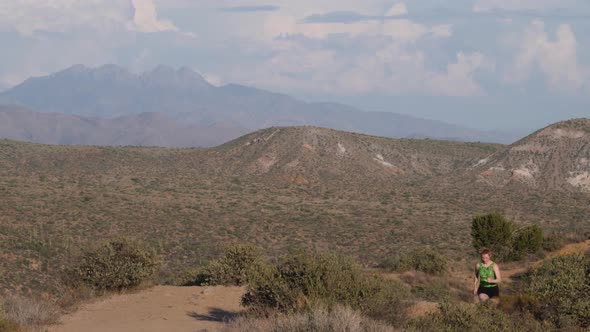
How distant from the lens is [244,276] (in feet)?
60.1

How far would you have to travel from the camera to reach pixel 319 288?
38.6ft

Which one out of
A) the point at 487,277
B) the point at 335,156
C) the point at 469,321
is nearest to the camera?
the point at 469,321

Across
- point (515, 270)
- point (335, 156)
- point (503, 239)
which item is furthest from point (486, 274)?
point (335, 156)

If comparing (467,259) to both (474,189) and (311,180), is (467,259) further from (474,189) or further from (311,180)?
(311,180)

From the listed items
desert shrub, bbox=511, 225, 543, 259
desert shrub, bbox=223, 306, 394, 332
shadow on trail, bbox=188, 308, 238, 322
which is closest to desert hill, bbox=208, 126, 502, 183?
desert shrub, bbox=511, 225, 543, 259

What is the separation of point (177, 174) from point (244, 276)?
163 feet

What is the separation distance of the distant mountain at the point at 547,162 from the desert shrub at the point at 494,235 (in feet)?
129

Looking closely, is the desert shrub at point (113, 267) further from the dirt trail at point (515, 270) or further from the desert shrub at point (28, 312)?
the dirt trail at point (515, 270)

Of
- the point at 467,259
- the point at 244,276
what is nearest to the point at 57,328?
the point at 244,276

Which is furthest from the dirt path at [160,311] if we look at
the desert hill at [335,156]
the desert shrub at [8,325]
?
the desert hill at [335,156]

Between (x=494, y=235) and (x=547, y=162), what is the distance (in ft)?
151

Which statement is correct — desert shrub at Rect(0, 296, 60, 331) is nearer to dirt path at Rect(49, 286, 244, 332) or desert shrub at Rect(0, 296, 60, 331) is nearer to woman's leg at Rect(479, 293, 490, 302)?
dirt path at Rect(49, 286, 244, 332)

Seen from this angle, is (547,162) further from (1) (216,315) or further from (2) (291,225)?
(1) (216,315)

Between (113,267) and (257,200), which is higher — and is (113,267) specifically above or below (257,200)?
above
